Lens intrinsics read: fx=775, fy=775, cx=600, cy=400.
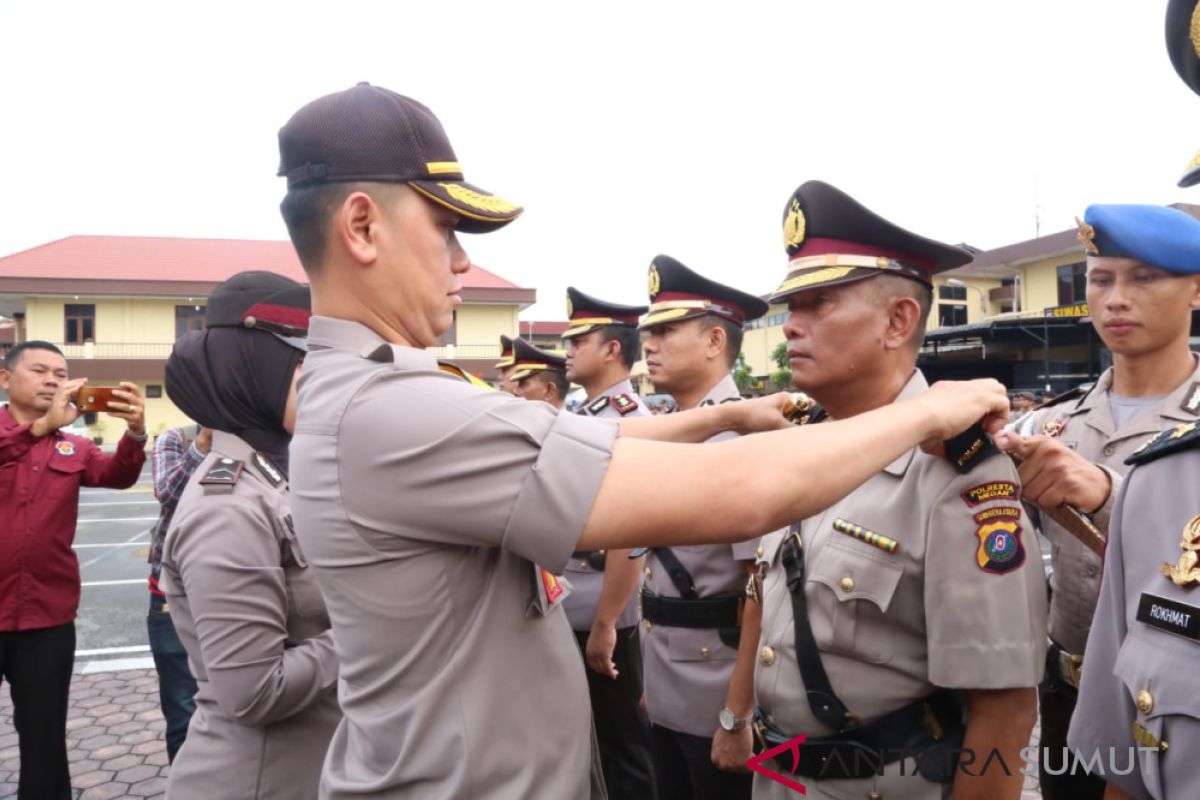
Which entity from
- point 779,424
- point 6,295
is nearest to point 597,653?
point 779,424

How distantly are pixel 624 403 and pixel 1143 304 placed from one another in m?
2.92

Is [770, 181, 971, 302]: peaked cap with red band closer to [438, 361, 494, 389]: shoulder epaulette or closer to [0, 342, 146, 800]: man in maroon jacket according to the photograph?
[438, 361, 494, 389]: shoulder epaulette

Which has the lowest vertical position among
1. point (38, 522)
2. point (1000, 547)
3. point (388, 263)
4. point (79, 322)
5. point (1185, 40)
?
point (38, 522)

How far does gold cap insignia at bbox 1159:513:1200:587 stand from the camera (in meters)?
1.50

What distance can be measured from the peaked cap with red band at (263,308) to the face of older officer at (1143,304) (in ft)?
9.59

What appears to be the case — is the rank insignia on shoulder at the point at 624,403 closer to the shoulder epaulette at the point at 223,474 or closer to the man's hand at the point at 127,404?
the man's hand at the point at 127,404

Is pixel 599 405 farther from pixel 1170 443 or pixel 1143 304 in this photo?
pixel 1170 443

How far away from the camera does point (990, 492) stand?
6.32ft

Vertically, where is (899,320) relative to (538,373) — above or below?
above

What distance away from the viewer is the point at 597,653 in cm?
387

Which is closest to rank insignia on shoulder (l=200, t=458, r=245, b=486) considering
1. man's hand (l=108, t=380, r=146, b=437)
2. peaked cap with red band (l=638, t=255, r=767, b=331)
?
man's hand (l=108, t=380, r=146, b=437)

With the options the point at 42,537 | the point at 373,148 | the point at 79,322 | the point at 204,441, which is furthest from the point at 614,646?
the point at 79,322

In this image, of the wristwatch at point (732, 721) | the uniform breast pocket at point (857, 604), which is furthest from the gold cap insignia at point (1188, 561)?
the wristwatch at point (732, 721)

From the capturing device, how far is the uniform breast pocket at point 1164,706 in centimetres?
146
